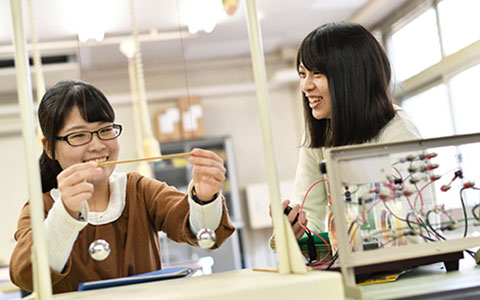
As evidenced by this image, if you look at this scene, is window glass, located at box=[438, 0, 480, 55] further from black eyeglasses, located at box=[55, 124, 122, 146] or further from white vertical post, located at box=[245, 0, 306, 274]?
white vertical post, located at box=[245, 0, 306, 274]

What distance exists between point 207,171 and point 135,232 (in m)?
Answer: 0.37

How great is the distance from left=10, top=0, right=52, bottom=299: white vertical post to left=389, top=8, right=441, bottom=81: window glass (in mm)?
4524

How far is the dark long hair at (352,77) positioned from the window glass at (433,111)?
3.71 m

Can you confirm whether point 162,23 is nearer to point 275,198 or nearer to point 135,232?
point 135,232

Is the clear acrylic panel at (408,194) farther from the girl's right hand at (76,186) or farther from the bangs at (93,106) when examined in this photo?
the bangs at (93,106)

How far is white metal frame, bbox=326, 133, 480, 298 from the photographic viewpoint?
37.7 inches

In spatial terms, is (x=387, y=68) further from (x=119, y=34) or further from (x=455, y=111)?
(x=119, y=34)

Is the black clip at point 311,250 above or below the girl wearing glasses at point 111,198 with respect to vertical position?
below

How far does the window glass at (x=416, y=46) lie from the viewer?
5277 millimetres

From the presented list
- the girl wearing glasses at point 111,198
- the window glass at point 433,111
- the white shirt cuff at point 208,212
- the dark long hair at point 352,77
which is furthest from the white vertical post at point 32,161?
the window glass at point 433,111

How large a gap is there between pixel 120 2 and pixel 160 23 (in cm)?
76

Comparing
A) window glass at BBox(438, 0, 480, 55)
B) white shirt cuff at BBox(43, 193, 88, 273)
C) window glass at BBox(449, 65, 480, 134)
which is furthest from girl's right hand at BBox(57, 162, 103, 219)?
window glass at BBox(438, 0, 480, 55)

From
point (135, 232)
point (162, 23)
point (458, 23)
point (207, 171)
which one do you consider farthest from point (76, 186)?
point (162, 23)

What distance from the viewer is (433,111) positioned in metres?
5.43
